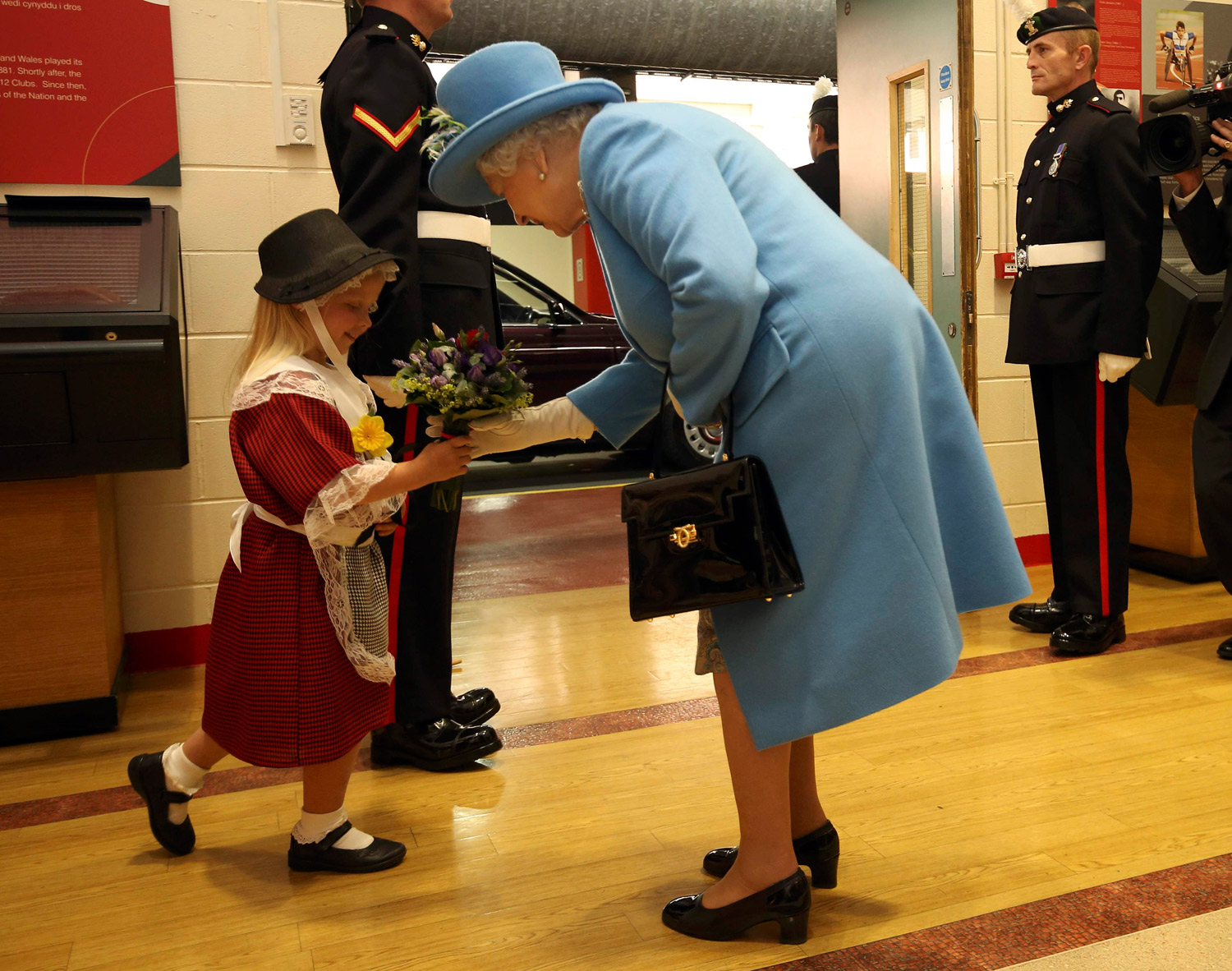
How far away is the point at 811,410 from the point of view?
1378 mm

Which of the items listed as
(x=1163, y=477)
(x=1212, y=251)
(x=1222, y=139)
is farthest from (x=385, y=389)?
(x=1163, y=477)

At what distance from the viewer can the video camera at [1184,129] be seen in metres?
2.73

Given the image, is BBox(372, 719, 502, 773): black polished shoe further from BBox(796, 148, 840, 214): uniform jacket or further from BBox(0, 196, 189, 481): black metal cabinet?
BBox(796, 148, 840, 214): uniform jacket

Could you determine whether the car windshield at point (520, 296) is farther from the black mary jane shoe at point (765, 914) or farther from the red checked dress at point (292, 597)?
the black mary jane shoe at point (765, 914)

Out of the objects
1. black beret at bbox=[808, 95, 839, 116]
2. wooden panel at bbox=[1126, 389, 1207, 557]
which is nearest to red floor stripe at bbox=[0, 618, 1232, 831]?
wooden panel at bbox=[1126, 389, 1207, 557]

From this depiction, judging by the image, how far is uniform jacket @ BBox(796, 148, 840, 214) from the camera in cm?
520

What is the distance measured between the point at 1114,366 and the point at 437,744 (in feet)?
6.80

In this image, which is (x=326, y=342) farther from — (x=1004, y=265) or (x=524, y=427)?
(x=1004, y=265)

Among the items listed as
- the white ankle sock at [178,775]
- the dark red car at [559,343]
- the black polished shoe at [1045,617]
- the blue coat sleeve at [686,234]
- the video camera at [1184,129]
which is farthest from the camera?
the dark red car at [559,343]

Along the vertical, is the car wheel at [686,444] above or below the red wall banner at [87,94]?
below

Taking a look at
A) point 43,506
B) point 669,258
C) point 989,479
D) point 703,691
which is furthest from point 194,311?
point 989,479

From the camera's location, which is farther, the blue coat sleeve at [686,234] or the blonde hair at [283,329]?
the blonde hair at [283,329]

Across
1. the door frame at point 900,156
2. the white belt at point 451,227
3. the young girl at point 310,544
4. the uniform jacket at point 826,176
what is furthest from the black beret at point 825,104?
the young girl at point 310,544

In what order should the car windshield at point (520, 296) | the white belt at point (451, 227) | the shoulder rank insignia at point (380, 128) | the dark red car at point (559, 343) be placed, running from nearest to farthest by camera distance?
the shoulder rank insignia at point (380, 128), the white belt at point (451, 227), the dark red car at point (559, 343), the car windshield at point (520, 296)
